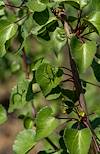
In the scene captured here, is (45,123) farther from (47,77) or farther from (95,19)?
(95,19)

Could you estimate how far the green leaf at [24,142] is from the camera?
1689 millimetres

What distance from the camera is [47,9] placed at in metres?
1.44

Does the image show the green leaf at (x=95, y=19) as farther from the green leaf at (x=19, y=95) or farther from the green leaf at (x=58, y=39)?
the green leaf at (x=19, y=95)

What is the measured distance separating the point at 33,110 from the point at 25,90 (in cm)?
38

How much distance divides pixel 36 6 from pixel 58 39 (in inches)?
6.2

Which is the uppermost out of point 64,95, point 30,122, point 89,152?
point 64,95

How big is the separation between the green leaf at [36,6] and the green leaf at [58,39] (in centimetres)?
12

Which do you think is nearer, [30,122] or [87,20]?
[87,20]

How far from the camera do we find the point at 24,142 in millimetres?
1720

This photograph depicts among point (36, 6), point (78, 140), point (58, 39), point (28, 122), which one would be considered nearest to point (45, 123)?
point (78, 140)

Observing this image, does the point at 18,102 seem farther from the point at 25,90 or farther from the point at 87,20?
the point at 87,20

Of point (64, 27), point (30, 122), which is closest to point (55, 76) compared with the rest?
point (64, 27)

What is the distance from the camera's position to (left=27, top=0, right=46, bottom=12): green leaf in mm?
1388

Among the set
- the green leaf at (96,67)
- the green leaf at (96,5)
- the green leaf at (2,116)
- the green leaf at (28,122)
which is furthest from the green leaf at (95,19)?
the green leaf at (28,122)
